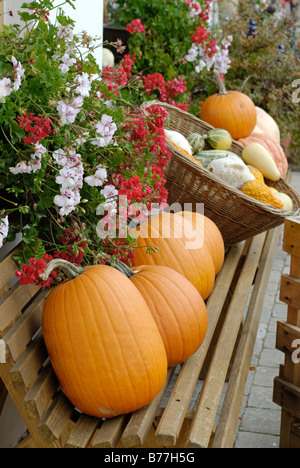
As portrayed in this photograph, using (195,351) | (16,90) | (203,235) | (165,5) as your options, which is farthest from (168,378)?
(165,5)

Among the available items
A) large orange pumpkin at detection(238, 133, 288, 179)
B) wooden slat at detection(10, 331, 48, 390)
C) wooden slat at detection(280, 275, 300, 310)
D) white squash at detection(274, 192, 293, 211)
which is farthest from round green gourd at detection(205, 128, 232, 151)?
wooden slat at detection(10, 331, 48, 390)

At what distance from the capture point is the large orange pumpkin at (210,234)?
2.22 meters

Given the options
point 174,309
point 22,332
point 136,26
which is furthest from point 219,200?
point 136,26

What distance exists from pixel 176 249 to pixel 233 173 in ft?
2.40

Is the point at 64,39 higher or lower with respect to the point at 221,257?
higher

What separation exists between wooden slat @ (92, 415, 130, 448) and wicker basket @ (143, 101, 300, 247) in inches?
43.4

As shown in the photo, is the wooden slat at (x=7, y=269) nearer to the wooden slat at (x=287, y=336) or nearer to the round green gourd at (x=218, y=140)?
the wooden slat at (x=287, y=336)

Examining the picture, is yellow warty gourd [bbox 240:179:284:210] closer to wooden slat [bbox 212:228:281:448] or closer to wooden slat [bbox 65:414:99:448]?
wooden slat [bbox 212:228:281:448]

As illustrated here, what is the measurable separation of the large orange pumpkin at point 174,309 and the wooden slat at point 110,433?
28 cm

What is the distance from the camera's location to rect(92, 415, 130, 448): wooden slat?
1374mm
